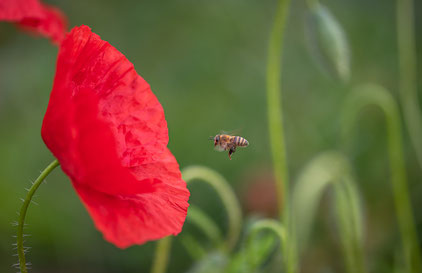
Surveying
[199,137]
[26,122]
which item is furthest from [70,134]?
[26,122]

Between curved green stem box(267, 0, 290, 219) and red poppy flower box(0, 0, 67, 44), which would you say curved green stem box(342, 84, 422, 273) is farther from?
red poppy flower box(0, 0, 67, 44)

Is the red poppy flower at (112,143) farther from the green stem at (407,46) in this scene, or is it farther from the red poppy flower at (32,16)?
the green stem at (407,46)

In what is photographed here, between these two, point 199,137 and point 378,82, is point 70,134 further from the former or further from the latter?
point 378,82

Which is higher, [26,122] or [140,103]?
[26,122]

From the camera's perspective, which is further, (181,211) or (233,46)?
(233,46)

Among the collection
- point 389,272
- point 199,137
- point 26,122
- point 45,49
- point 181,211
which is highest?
point 45,49

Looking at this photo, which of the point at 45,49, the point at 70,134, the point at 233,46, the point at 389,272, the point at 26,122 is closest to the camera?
the point at 70,134

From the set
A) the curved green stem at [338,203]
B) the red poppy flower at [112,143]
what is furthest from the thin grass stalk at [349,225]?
the red poppy flower at [112,143]
